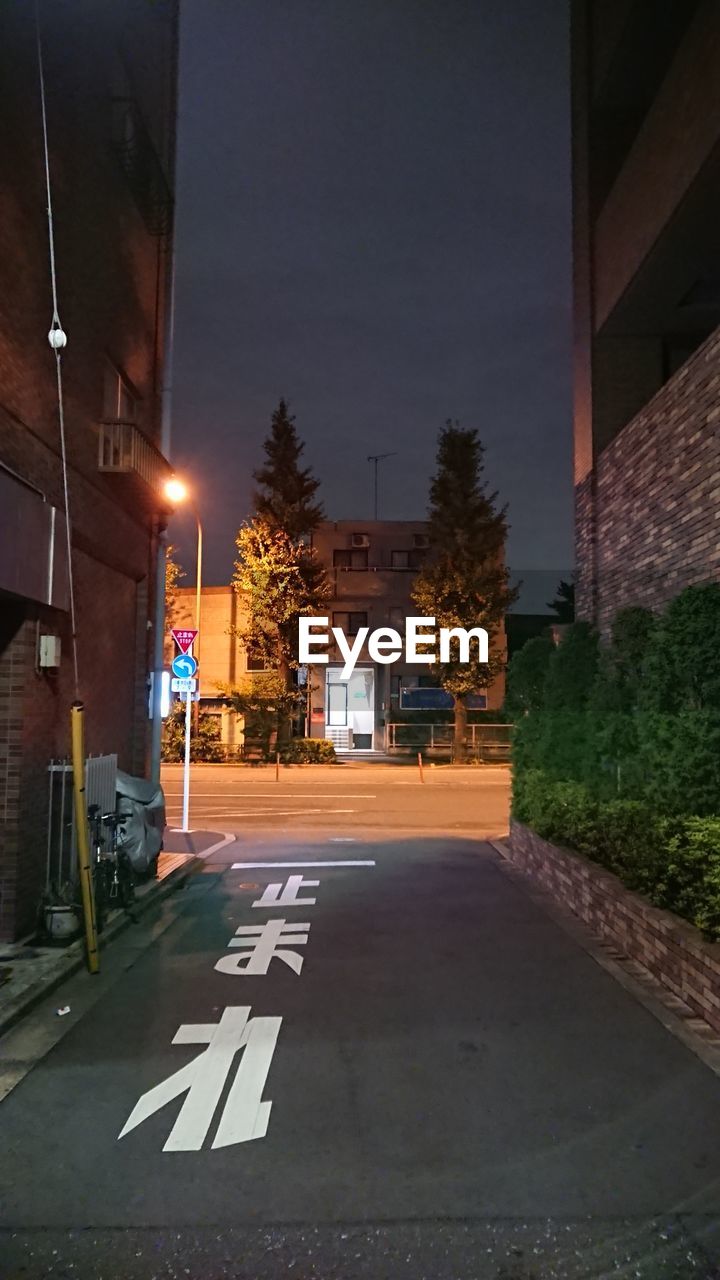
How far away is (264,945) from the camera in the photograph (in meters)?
7.98

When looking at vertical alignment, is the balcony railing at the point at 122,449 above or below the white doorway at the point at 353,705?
above

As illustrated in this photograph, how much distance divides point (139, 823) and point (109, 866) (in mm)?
1239

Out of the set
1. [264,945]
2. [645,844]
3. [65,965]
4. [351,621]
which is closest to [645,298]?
[645,844]

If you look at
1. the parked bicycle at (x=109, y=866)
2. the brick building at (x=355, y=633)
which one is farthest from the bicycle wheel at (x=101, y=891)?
the brick building at (x=355, y=633)

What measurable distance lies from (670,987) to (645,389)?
9839mm

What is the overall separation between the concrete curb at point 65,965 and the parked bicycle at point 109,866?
166mm

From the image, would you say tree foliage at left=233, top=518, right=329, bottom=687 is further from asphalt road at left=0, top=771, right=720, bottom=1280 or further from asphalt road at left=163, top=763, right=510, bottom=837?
asphalt road at left=0, top=771, right=720, bottom=1280

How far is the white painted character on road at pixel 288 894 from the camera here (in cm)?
975

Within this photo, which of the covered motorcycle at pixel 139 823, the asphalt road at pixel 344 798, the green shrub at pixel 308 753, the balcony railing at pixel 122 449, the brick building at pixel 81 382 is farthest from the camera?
the green shrub at pixel 308 753

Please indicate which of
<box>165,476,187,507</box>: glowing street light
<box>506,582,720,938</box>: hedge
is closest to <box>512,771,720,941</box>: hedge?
<box>506,582,720,938</box>: hedge

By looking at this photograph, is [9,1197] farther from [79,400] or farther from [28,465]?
[79,400]

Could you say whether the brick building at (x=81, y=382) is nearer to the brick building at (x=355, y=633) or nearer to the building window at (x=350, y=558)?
the brick building at (x=355, y=633)

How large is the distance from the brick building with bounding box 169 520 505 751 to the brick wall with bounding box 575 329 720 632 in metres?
22.6

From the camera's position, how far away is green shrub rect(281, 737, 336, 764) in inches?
1225
